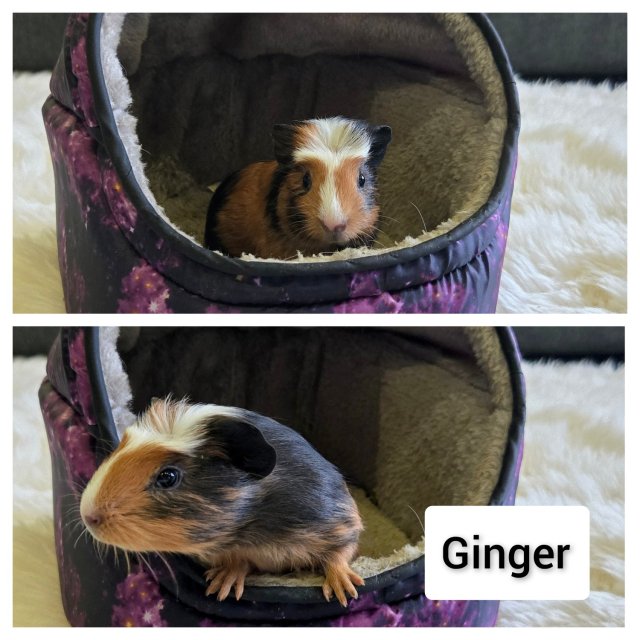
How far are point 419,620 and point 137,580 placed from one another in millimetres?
335

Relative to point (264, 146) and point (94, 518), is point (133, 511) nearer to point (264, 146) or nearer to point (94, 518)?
point (94, 518)

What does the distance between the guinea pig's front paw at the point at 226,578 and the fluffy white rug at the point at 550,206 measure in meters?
0.50

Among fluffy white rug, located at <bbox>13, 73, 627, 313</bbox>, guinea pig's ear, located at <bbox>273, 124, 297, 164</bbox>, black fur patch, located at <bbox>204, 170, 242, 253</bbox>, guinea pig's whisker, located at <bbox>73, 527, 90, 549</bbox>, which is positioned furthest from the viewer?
fluffy white rug, located at <bbox>13, 73, 627, 313</bbox>

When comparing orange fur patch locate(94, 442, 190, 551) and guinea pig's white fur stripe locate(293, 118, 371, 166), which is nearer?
orange fur patch locate(94, 442, 190, 551)

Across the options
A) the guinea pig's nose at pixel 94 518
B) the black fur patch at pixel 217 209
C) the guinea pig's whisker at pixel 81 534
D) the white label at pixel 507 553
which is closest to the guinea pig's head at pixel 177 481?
the guinea pig's nose at pixel 94 518

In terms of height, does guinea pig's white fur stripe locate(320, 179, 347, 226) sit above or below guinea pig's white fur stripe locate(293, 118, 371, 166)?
below

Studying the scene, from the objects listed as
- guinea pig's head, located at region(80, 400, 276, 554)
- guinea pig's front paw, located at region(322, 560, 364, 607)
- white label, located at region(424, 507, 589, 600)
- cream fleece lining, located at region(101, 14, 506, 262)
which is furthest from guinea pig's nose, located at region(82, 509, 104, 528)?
cream fleece lining, located at region(101, 14, 506, 262)

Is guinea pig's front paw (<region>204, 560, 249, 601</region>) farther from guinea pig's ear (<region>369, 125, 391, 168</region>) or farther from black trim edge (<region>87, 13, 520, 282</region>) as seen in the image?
guinea pig's ear (<region>369, 125, 391, 168</region>)

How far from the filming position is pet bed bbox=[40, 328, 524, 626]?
977mm

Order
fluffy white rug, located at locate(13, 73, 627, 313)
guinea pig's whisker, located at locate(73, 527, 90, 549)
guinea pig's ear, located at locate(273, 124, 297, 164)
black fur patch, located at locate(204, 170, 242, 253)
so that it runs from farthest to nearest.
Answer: fluffy white rug, located at locate(13, 73, 627, 313) → black fur patch, located at locate(204, 170, 242, 253) → guinea pig's ear, located at locate(273, 124, 297, 164) → guinea pig's whisker, located at locate(73, 527, 90, 549)

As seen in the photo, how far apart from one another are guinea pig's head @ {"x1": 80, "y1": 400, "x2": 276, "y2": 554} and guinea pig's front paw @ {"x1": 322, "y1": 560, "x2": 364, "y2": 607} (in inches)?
4.9

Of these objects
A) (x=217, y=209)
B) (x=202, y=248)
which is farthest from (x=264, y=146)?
(x=202, y=248)
